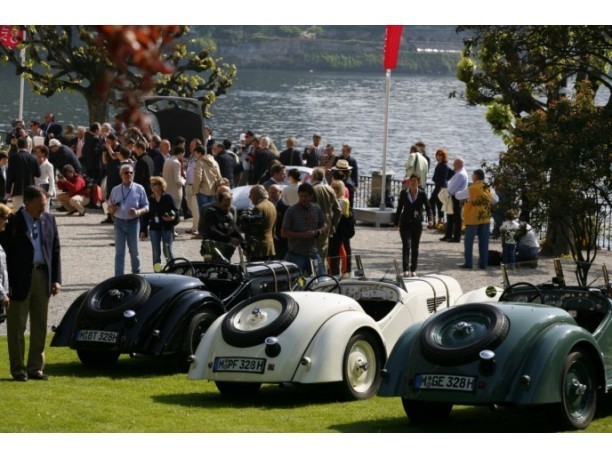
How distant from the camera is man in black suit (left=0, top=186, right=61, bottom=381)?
11055mm

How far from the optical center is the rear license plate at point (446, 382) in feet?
29.0

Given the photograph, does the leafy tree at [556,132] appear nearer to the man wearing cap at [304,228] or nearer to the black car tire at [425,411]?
the man wearing cap at [304,228]

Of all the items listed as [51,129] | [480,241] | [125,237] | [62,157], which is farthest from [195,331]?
[51,129]

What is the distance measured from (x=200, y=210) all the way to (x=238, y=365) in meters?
11.9

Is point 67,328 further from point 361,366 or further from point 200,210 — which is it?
point 200,210

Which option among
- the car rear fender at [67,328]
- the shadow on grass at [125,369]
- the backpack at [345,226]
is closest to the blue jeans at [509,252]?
the backpack at [345,226]

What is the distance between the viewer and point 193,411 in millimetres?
10188

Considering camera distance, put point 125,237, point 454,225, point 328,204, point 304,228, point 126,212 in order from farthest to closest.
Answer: point 454,225 < point 125,237 < point 126,212 < point 328,204 < point 304,228

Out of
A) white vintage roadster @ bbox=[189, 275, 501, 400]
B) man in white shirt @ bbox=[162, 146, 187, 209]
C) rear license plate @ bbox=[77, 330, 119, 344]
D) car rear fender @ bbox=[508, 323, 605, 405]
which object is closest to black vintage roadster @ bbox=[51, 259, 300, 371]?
rear license plate @ bbox=[77, 330, 119, 344]

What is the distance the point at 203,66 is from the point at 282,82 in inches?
4843

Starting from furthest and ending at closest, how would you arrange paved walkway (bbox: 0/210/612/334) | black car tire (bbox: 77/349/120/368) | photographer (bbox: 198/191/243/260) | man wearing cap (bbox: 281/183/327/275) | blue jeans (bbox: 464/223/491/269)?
blue jeans (bbox: 464/223/491/269), paved walkway (bbox: 0/210/612/334), photographer (bbox: 198/191/243/260), man wearing cap (bbox: 281/183/327/275), black car tire (bbox: 77/349/120/368)

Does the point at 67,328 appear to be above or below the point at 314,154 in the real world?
above

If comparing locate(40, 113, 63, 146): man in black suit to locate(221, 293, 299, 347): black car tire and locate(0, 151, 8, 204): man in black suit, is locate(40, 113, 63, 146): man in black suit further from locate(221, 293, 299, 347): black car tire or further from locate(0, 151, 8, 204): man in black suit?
locate(221, 293, 299, 347): black car tire

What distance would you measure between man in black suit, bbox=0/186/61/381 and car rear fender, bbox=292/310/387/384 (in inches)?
100
